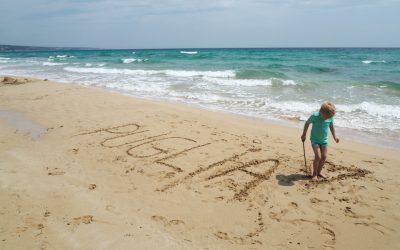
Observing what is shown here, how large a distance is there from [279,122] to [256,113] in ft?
3.64

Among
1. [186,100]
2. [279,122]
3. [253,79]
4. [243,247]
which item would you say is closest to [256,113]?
[279,122]

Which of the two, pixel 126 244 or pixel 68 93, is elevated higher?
pixel 68 93

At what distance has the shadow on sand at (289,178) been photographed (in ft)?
15.7

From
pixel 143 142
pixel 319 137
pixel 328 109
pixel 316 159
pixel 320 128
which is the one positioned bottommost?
pixel 143 142

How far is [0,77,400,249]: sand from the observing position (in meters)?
3.53

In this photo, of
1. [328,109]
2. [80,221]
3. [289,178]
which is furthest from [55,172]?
[328,109]

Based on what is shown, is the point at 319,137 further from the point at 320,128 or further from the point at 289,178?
the point at 289,178

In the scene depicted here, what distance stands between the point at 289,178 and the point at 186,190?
160cm

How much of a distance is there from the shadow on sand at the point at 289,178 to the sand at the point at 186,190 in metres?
0.01

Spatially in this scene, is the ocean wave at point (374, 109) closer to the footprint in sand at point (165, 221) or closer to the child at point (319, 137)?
the child at point (319, 137)

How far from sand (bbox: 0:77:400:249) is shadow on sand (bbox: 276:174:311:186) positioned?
0.01m

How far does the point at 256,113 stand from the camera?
957cm

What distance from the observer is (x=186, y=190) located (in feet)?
14.8

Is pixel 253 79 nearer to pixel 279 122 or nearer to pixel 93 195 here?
pixel 279 122
